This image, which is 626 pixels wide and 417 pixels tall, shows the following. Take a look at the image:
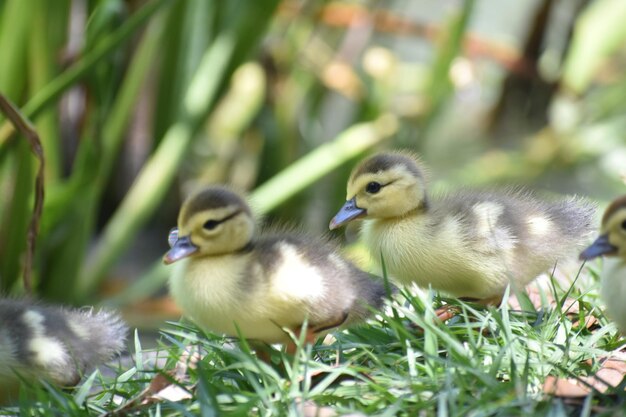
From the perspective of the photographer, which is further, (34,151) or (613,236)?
(34,151)

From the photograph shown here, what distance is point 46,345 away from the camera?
235 centimetres

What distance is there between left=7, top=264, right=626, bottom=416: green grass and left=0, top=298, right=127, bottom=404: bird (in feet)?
0.26

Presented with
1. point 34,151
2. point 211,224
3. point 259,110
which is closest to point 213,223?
point 211,224

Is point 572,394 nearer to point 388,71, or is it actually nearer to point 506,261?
point 506,261

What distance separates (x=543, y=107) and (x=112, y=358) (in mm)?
5181

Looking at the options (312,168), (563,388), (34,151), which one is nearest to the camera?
(563,388)

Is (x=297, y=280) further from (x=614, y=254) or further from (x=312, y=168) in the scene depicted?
(x=312, y=168)

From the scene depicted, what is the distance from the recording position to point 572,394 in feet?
6.29

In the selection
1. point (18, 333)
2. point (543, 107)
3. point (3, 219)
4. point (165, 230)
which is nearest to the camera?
point (18, 333)

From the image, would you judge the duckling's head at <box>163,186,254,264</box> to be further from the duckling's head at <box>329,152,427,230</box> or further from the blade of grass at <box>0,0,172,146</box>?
the blade of grass at <box>0,0,172,146</box>

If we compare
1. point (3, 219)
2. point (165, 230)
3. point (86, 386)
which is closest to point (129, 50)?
point (165, 230)

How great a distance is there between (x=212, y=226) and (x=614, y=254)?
795 mm

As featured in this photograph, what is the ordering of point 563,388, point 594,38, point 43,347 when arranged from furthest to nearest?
point 594,38 → point 43,347 → point 563,388

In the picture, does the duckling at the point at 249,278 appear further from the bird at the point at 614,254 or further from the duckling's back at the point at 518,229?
the bird at the point at 614,254
